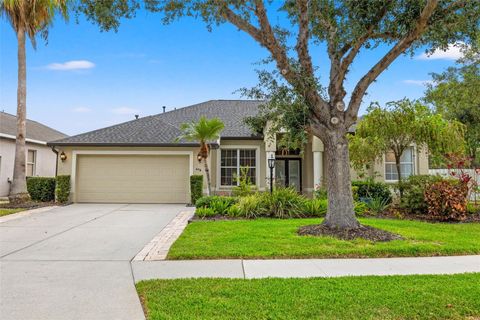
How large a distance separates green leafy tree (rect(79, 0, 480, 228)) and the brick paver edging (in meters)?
3.72

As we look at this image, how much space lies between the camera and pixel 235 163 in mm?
15984

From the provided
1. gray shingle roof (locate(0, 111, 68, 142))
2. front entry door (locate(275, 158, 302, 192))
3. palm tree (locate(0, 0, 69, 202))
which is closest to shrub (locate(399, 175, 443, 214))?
front entry door (locate(275, 158, 302, 192))

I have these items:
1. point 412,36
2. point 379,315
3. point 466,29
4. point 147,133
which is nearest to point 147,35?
point 147,133

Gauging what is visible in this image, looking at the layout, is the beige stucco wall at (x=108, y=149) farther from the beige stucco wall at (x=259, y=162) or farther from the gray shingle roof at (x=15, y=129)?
the gray shingle roof at (x=15, y=129)

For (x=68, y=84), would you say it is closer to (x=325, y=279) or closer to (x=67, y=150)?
(x=67, y=150)

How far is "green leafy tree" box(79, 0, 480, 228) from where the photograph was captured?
7.48 metres

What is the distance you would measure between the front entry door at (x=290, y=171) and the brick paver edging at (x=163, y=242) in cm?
763

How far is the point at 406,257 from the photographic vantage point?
19.6 feet

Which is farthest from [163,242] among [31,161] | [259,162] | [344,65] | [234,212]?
[31,161]

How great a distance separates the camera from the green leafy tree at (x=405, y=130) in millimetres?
11938

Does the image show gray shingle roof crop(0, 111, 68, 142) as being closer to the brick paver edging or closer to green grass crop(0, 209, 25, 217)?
green grass crop(0, 209, 25, 217)

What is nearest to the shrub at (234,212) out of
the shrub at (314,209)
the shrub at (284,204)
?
the shrub at (284,204)

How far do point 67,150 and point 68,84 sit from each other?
15.5ft

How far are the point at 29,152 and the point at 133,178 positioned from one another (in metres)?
8.77
